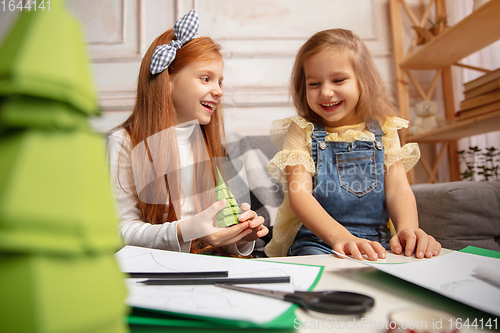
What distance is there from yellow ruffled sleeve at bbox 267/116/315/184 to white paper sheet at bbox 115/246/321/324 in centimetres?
54

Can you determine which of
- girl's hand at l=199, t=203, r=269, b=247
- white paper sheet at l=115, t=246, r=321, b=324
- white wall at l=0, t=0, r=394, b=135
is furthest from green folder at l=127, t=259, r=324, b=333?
white wall at l=0, t=0, r=394, b=135

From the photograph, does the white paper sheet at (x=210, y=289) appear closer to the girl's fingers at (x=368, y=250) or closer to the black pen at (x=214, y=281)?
the black pen at (x=214, y=281)

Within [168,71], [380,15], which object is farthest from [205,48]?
[380,15]

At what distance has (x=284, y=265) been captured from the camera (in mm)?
361

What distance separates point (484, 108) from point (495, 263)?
3.88ft

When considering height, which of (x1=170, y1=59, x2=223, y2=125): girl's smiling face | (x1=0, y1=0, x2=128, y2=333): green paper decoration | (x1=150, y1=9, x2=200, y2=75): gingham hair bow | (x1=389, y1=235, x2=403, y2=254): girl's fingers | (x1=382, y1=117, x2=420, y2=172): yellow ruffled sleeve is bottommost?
(x1=389, y1=235, x2=403, y2=254): girl's fingers

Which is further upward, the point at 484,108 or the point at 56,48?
the point at 484,108

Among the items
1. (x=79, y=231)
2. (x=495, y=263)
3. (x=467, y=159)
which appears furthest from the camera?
(x=467, y=159)

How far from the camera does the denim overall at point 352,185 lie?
0.89m

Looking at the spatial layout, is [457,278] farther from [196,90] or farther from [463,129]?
[463,129]

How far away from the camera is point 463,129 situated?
1403 millimetres

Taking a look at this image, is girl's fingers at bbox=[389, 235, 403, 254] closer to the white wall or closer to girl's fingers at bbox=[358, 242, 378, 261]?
girl's fingers at bbox=[358, 242, 378, 261]

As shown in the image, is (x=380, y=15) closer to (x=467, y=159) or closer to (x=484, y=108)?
(x=484, y=108)

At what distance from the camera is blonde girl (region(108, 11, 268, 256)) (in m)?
0.81
